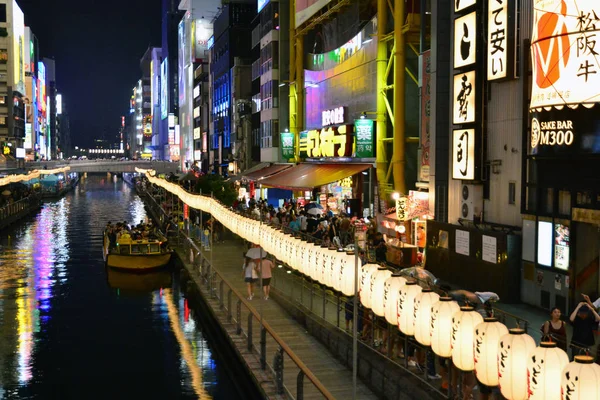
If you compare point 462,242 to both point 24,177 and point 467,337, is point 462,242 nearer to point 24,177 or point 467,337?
point 467,337

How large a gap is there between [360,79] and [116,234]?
1690cm

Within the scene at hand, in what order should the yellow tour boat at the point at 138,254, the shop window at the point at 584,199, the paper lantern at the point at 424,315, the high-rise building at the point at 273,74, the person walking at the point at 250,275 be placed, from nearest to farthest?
the paper lantern at the point at 424,315, the shop window at the point at 584,199, the person walking at the point at 250,275, the yellow tour boat at the point at 138,254, the high-rise building at the point at 273,74

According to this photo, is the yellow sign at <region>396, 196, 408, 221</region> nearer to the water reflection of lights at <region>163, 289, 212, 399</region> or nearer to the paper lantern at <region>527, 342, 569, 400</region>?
the water reflection of lights at <region>163, 289, 212, 399</region>

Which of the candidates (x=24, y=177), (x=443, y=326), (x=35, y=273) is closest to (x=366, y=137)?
(x=35, y=273)

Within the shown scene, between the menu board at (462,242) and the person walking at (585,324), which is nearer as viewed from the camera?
the person walking at (585,324)

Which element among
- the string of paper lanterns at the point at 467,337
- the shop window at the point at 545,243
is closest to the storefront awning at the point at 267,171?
the shop window at the point at 545,243

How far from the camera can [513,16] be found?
22.7 metres

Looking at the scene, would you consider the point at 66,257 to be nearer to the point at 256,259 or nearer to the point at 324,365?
the point at 256,259

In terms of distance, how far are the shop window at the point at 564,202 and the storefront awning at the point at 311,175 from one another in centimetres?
1823

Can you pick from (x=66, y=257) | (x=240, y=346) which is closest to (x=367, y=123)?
(x=240, y=346)

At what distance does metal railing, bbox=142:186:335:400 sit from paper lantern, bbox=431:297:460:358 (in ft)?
6.58

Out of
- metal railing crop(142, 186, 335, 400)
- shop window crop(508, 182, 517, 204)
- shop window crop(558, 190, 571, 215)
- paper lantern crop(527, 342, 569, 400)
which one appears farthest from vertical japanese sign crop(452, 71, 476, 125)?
paper lantern crop(527, 342, 569, 400)

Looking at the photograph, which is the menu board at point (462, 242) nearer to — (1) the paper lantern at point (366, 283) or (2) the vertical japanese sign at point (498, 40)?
(2) the vertical japanese sign at point (498, 40)

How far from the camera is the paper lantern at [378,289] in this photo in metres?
16.2
